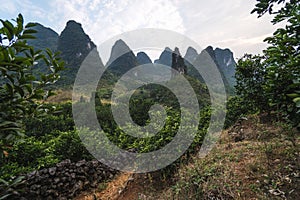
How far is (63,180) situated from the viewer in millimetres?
4875

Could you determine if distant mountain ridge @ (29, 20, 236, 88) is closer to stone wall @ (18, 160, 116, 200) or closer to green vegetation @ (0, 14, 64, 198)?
stone wall @ (18, 160, 116, 200)

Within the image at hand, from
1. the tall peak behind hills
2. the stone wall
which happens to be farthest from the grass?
the tall peak behind hills

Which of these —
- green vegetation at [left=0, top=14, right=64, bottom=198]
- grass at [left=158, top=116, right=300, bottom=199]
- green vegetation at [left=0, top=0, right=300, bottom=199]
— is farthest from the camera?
grass at [left=158, top=116, right=300, bottom=199]

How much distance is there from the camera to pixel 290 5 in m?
2.84

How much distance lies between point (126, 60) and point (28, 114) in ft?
228

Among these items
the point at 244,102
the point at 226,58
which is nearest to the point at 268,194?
the point at 244,102

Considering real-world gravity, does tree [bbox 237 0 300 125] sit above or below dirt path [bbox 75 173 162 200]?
above

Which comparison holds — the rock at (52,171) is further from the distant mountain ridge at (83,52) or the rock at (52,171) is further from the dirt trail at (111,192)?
the distant mountain ridge at (83,52)

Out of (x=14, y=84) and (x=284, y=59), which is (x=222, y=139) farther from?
(x=14, y=84)

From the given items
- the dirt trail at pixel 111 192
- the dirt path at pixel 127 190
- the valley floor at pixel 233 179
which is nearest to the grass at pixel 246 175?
the valley floor at pixel 233 179

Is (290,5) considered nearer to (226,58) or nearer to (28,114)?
(28,114)

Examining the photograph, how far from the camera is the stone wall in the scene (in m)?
4.53

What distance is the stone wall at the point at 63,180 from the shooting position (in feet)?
14.9

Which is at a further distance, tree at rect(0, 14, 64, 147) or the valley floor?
the valley floor
